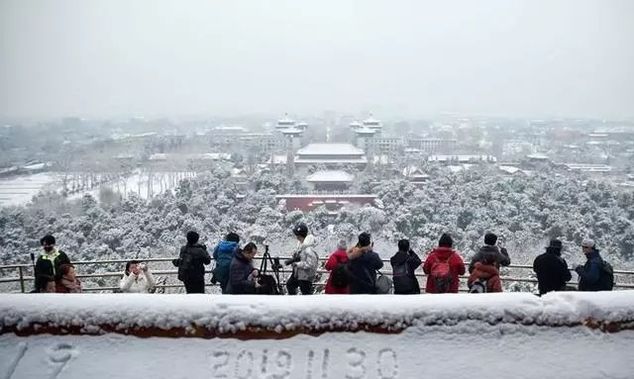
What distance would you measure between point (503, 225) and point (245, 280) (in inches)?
746

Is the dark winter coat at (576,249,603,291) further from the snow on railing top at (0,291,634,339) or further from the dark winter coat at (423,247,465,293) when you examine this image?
the snow on railing top at (0,291,634,339)

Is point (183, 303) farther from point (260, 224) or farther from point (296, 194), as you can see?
point (296, 194)

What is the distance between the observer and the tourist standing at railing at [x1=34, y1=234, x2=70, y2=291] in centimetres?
446

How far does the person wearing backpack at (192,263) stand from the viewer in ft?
16.0

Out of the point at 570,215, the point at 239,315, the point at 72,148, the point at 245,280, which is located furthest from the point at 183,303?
the point at 72,148

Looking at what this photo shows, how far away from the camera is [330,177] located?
44.2m

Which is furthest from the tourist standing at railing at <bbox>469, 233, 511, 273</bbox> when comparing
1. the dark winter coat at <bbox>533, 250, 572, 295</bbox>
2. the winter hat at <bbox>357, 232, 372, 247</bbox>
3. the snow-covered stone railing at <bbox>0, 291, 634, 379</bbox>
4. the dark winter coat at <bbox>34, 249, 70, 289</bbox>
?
the dark winter coat at <bbox>34, 249, 70, 289</bbox>

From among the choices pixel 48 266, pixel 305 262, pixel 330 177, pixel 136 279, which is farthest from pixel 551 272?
pixel 330 177

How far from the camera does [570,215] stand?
2222 centimetres

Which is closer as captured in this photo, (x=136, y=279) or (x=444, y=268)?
(x=444, y=268)

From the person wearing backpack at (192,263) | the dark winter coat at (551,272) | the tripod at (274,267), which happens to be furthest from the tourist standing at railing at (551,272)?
the person wearing backpack at (192,263)

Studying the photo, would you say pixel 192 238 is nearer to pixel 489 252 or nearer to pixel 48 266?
pixel 48 266

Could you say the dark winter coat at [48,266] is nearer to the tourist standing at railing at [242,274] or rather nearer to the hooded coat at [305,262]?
the tourist standing at railing at [242,274]

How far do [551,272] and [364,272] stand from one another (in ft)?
5.11
